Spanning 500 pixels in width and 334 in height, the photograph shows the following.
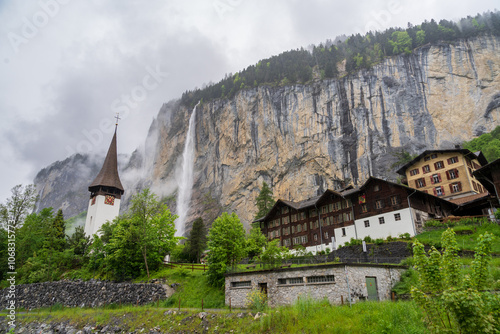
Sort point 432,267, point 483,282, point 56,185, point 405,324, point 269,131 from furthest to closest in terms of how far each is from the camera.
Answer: point 56,185
point 269,131
point 405,324
point 432,267
point 483,282

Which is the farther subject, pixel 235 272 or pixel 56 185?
pixel 56 185

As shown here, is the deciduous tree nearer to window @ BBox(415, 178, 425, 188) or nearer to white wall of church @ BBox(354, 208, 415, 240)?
white wall of church @ BBox(354, 208, 415, 240)

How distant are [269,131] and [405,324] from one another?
78.4m

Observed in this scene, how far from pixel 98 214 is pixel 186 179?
53.8 m

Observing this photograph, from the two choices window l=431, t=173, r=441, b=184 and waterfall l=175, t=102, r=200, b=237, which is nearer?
window l=431, t=173, r=441, b=184

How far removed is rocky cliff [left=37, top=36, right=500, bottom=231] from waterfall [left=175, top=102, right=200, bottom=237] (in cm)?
360

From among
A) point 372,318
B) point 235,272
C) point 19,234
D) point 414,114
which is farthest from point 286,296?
point 414,114

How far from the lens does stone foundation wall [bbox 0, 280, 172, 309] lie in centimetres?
2758

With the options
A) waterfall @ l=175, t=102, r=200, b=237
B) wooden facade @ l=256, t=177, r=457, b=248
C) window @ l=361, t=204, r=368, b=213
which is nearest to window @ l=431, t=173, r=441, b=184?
wooden facade @ l=256, t=177, r=457, b=248

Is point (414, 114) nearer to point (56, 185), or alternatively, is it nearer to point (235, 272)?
point (235, 272)

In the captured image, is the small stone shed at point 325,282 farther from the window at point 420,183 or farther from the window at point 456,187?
the window at point 420,183

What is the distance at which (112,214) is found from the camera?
5584 cm

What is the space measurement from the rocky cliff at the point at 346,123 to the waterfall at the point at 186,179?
3.60 metres

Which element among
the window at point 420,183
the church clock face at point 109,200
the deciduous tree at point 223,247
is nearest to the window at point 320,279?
the deciduous tree at point 223,247
